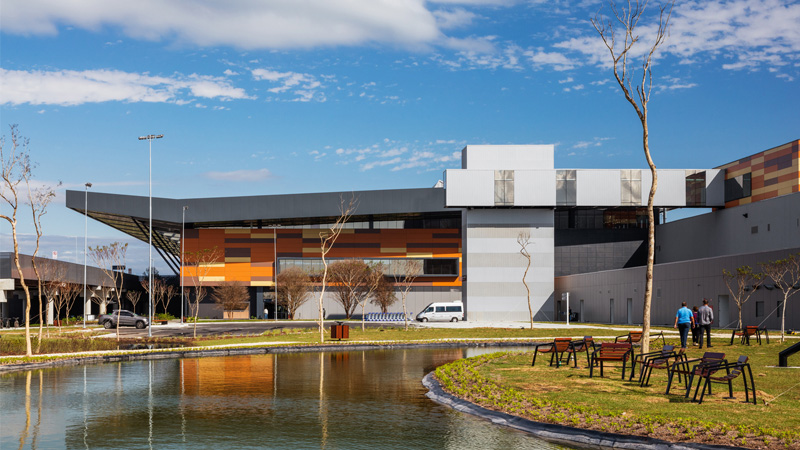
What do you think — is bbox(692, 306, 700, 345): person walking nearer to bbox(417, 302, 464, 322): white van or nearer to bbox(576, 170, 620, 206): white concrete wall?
bbox(576, 170, 620, 206): white concrete wall

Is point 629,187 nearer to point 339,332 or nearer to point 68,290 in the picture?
point 339,332

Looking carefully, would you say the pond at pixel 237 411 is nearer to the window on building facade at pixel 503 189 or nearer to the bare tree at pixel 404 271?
the window on building facade at pixel 503 189

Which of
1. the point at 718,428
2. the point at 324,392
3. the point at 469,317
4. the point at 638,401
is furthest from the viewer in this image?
the point at 469,317

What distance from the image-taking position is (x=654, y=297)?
5128 centimetres

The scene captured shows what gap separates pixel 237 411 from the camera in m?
13.5

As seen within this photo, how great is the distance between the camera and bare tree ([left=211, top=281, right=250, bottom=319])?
252 feet

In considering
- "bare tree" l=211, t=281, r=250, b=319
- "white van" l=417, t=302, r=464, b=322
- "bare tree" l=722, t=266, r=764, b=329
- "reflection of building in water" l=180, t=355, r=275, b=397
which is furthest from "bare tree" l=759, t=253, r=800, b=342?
"bare tree" l=211, t=281, r=250, b=319

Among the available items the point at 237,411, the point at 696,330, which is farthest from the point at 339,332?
the point at 237,411

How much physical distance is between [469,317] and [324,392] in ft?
163

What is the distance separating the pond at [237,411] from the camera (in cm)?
1077

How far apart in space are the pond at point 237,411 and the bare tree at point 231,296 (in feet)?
182

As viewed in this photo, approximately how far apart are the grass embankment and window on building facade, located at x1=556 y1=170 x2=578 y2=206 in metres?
45.7

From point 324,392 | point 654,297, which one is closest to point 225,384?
point 324,392

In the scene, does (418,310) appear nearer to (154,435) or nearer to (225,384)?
(225,384)
